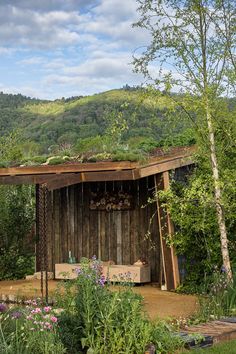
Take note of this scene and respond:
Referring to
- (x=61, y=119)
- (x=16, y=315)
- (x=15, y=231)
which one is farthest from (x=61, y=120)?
(x=16, y=315)

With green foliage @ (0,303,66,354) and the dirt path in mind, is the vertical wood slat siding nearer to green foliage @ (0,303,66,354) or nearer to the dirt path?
the dirt path

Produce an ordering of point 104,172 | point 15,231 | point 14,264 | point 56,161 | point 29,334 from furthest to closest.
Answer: point 15,231
point 14,264
point 56,161
point 104,172
point 29,334

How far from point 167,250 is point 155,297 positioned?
3.61 feet

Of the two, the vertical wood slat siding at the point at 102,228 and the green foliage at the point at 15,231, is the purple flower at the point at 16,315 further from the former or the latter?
the green foliage at the point at 15,231

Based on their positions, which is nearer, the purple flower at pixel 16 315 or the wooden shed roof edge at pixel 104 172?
the purple flower at pixel 16 315

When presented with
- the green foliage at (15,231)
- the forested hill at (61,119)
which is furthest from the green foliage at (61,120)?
the green foliage at (15,231)

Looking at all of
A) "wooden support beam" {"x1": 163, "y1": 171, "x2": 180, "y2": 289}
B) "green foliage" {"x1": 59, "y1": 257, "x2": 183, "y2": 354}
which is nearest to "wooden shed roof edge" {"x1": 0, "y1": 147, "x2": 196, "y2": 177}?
"wooden support beam" {"x1": 163, "y1": 171, "x2": 180, "y2": 289}

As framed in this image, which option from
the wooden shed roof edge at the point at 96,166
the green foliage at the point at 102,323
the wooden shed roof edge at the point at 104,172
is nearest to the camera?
the green foliage at the point at 102,323

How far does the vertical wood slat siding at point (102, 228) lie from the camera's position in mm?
12352

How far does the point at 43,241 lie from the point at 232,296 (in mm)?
3248

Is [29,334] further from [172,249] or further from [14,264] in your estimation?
[14,264]

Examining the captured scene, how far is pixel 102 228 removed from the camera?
1290 cm

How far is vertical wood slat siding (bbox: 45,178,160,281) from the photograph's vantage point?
486 inches

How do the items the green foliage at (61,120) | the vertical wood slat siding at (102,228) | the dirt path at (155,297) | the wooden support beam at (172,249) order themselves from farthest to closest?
the green foliage at (61,120), the vertical wood slat siding at (102,228), the wooden support beam at (172,249), the dirt path at (155,297)
